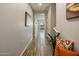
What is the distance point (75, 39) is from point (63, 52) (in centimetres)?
30

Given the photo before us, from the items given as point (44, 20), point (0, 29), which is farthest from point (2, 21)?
point (44, 20)

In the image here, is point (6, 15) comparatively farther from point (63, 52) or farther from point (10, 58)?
point (10, 58)

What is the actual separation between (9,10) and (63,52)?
4.04 feet

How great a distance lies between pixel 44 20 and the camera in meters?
3.38

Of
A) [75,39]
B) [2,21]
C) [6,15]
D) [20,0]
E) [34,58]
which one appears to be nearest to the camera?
[34,58]

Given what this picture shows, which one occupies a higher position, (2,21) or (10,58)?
(2,21)

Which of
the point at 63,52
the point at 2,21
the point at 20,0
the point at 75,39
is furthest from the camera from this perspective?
the point at 2,21

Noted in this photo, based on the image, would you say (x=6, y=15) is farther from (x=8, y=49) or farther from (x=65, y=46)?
(x=65, y=46)

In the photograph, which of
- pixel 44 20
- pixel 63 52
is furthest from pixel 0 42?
pixel 44 20

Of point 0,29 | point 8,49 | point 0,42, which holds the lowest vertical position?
point 8,49

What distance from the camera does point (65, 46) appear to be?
1.93 m

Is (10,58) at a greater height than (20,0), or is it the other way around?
(20,0)

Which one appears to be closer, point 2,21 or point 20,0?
point 20,0

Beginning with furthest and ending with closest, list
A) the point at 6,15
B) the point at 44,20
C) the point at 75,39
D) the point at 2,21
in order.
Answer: the point at 44,20
the point at 6,15
the point at 2,21
the point at 75,39
